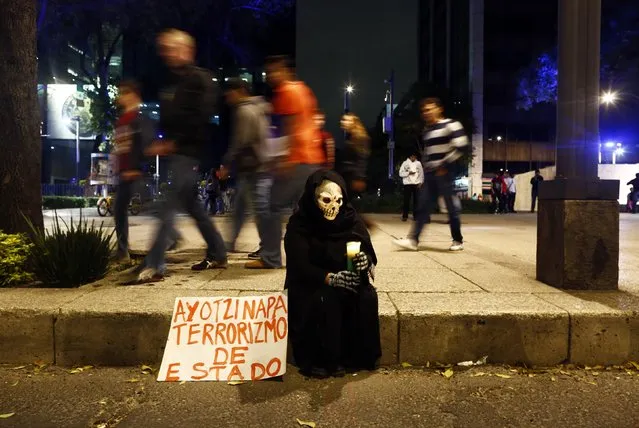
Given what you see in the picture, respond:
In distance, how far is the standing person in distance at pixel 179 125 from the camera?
13.9 ft

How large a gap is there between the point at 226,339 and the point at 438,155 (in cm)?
383

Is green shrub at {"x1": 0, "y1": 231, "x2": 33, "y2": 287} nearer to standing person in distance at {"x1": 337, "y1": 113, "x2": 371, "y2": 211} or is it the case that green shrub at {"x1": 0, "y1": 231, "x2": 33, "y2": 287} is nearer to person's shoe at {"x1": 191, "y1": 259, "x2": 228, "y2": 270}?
person's shoe at {"x1": 191, "y1": 259, "x2": 228, "y2": 270}

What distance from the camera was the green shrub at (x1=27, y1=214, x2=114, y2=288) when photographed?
4051 mm

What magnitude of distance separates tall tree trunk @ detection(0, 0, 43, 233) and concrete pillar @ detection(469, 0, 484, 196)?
44025mm

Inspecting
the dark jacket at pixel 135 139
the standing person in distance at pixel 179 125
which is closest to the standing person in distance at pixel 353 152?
the standing person in distance at pixel 179 125

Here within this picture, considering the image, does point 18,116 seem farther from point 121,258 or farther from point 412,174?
point 412,174

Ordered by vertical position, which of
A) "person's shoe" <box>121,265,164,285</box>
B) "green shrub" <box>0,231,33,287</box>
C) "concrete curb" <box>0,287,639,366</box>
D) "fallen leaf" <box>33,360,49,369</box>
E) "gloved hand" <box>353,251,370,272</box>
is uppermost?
"gloved hand" <box>353,251,370,272</box>

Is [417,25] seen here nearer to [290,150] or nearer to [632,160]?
[632,160]

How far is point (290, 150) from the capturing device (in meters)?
4.85

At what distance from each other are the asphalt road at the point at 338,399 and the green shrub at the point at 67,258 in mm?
907

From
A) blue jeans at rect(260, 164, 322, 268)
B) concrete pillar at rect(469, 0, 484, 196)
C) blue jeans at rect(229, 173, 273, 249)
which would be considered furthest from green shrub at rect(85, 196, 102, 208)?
concrete pillar at rect(469, 0, 484, 196)

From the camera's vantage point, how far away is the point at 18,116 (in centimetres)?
450

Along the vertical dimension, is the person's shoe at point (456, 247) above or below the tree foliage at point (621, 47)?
below

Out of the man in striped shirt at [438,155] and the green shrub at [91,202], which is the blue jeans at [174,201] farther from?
the green shrub at [91,202]
